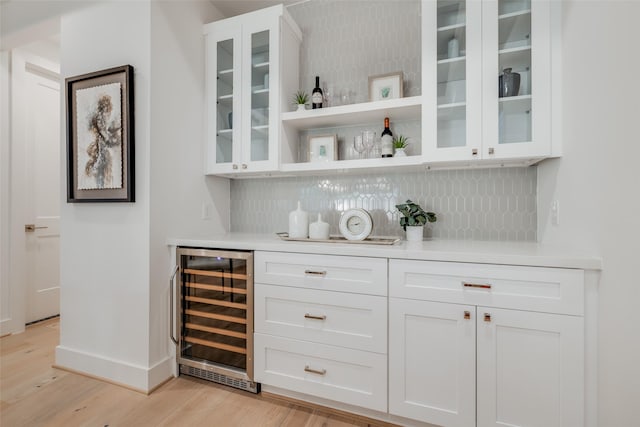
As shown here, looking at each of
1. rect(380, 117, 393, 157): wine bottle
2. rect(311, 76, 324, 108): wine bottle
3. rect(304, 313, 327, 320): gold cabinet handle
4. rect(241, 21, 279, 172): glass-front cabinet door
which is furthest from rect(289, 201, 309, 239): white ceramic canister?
rect(311, 76, 324, 108): wine bottle

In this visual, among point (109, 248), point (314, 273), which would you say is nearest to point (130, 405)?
point (109, 248)

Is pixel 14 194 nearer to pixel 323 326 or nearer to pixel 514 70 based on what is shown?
pixel 323 326

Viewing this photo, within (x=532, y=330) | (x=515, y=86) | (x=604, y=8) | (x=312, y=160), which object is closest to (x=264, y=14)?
(x=312, y=160)

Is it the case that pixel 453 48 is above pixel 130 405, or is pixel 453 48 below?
above

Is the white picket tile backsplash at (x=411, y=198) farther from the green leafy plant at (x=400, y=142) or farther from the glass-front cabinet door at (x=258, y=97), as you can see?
the glass-front cabinet door at (x=258, y=97)

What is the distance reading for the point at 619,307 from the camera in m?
1.11

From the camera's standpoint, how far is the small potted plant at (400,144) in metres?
2.01

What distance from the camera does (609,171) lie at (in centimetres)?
118

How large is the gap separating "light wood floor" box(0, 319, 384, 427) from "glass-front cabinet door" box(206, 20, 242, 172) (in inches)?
59.4

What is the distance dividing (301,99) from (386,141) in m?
0.71

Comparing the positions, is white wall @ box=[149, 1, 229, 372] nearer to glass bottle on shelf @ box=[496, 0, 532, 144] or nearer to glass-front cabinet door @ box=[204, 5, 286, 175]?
glass-front cabinet door @ box=[204, 5, 286, 175]

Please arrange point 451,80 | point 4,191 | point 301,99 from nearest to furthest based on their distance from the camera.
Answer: point 451,80 < point 301,99 < point 4,191

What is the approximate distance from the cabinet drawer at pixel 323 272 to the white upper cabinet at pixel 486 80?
744 mm

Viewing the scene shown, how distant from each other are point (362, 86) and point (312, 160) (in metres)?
0.68
